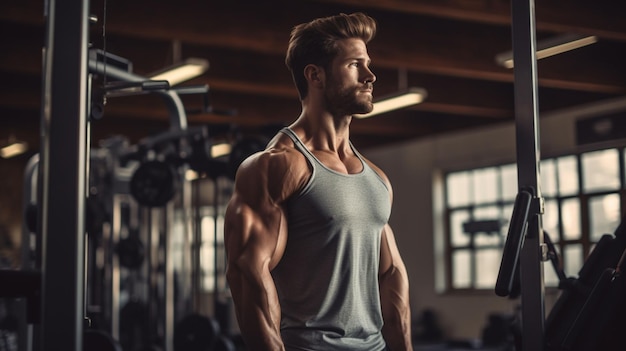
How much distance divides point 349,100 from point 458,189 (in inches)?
311

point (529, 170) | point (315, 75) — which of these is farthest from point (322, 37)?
point (529, 170)

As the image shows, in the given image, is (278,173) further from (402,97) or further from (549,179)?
(549,179)

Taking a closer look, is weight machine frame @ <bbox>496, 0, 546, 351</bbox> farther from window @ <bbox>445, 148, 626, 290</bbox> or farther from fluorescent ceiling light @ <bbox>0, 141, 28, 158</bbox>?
fluorescent ceiling light @ <bbox>0, 141, 28, 158</bbox>

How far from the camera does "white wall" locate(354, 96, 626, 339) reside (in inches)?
339

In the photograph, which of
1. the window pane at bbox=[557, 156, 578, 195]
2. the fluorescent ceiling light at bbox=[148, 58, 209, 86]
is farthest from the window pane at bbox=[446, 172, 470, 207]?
the fluorescent ceiling light at bbox=[148, 58, 209, 86]

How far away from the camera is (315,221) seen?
1528 mm

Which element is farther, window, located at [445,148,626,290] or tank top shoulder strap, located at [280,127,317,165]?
window, located at [445,148,626,290]

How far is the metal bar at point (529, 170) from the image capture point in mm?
1531

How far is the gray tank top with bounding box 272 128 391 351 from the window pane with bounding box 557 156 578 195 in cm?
652

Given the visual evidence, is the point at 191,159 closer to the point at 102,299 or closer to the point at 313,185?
the point at 102,299

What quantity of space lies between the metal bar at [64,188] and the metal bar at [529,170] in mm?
798

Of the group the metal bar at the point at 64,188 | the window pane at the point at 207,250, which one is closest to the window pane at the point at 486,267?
the window pane at the point at 207,250

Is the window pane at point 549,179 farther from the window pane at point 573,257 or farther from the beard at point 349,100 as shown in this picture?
the beard at point 349,100

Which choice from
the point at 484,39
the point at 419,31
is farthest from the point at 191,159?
the point at 484,39
